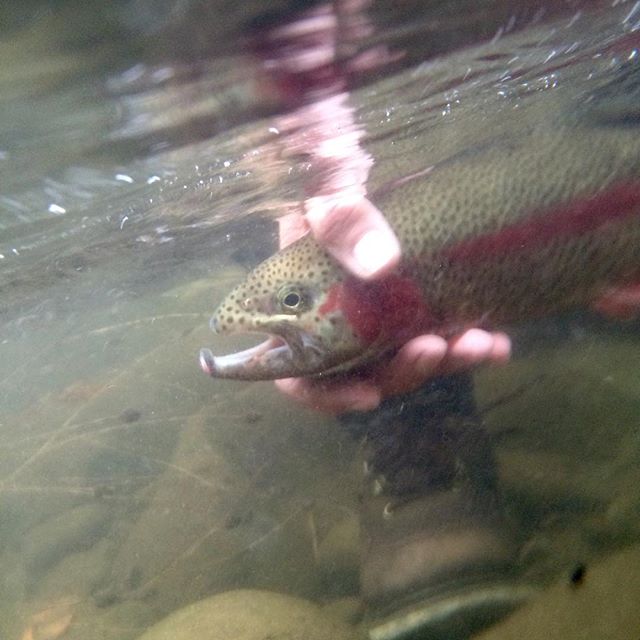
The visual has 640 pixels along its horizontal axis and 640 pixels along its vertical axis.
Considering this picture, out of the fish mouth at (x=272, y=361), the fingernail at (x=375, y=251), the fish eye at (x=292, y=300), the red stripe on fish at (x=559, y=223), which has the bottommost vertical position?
the fish mouth at (x=272, y=361)

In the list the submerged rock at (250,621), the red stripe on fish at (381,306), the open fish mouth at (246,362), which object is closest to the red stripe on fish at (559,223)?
the red stripe on fish at (381,306)

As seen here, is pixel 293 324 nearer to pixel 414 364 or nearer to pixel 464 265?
pixel 414 364

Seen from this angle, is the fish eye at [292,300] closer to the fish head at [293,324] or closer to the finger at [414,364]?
the fish head at [293,324]

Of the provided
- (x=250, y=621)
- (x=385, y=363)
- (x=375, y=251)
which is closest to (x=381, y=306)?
(x=385, y=363)

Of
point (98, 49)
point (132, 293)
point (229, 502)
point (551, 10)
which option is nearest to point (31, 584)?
point (229, 502)

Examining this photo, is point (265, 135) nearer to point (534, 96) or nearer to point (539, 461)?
point (534, 96)

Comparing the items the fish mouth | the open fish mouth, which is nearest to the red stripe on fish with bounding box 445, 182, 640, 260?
the fish mouth
